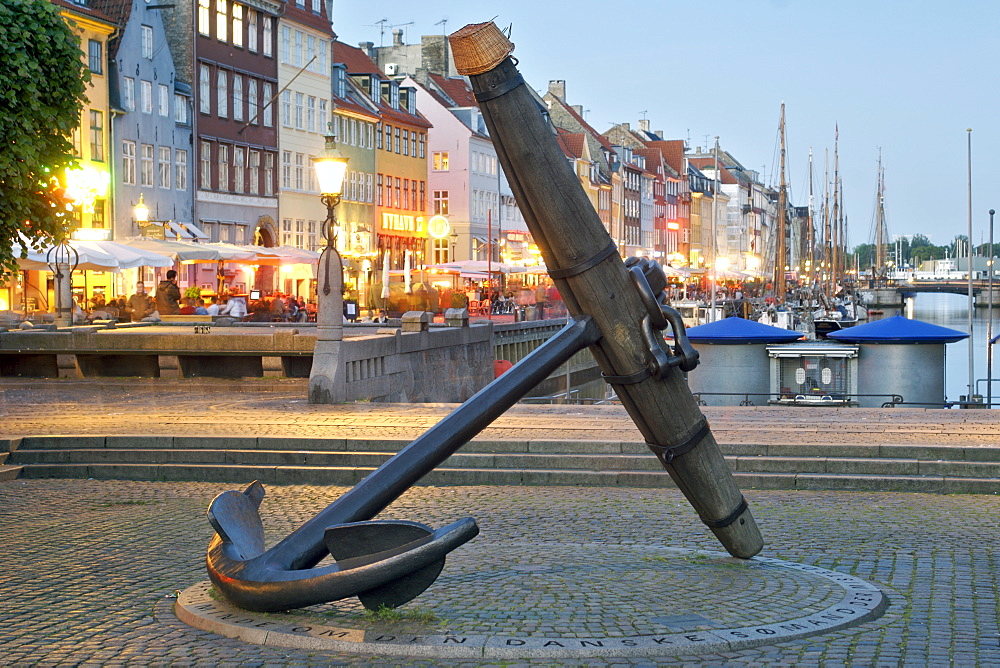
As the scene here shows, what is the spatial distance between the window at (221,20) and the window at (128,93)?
269 inches

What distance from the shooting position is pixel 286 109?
6034 centimetres

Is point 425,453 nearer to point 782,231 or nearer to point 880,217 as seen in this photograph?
point 782,231

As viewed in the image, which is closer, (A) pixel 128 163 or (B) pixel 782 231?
(A) pixel 128 163

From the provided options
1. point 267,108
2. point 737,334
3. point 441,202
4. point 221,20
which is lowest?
point 737,334

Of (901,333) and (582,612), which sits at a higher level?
(901,333)

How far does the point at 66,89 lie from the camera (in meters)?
19.6

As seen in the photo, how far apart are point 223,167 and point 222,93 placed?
283 cm

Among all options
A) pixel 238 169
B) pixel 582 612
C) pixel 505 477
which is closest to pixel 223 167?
pixel 238 169

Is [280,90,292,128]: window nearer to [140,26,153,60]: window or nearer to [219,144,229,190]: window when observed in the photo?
[219,144,229,190]: window

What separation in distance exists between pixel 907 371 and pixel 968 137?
1789 centimetres

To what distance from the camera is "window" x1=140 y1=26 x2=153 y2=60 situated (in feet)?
162

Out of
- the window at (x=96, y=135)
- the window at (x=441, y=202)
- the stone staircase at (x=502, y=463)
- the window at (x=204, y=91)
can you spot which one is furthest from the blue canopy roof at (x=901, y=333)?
the window at (x=441, y=202)

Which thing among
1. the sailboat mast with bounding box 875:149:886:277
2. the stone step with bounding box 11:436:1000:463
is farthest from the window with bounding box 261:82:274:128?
the sailboat mast with bounding box 875:149:886:277

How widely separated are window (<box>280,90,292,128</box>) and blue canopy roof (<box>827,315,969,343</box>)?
1423 inches
